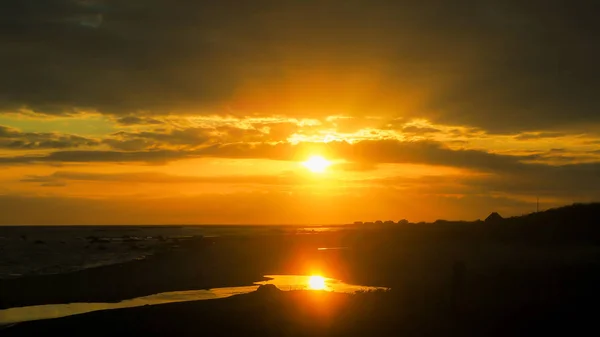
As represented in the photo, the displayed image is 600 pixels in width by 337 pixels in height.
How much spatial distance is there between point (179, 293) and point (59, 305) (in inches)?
279

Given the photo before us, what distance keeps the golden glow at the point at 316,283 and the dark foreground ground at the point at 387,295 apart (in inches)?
77.6

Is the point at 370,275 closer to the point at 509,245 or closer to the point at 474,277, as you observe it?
the point at 474,277

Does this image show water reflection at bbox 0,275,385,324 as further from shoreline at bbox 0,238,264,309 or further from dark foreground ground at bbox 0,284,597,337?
dark foreground ground at bbox 0,284,597,337

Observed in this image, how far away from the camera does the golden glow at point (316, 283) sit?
34375mm

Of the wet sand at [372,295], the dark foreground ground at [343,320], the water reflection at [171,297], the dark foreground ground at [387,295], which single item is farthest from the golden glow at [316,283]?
the dark foreground ground at [343,320]

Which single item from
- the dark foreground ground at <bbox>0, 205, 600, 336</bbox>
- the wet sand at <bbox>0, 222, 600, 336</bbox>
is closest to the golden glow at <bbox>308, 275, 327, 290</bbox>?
the wet sand at <bbox>0, 222, 600, 336</bbox>

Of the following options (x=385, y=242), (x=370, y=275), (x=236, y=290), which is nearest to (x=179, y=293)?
(x=236, y=290)

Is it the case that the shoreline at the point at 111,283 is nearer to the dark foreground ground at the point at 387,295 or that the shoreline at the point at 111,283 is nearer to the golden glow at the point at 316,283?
the dark foreground ground at the point at 387,295

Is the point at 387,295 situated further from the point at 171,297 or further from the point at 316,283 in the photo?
the point at 171,297

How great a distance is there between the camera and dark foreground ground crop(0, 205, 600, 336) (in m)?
20.3

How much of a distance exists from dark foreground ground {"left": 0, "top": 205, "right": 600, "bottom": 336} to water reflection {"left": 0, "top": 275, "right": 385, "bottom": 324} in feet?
5.70

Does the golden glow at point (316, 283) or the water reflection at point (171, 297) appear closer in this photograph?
the water reflection at point (171, 297)

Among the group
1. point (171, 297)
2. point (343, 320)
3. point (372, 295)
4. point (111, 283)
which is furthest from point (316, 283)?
point (343, 320)

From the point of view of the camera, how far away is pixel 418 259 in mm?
45938
